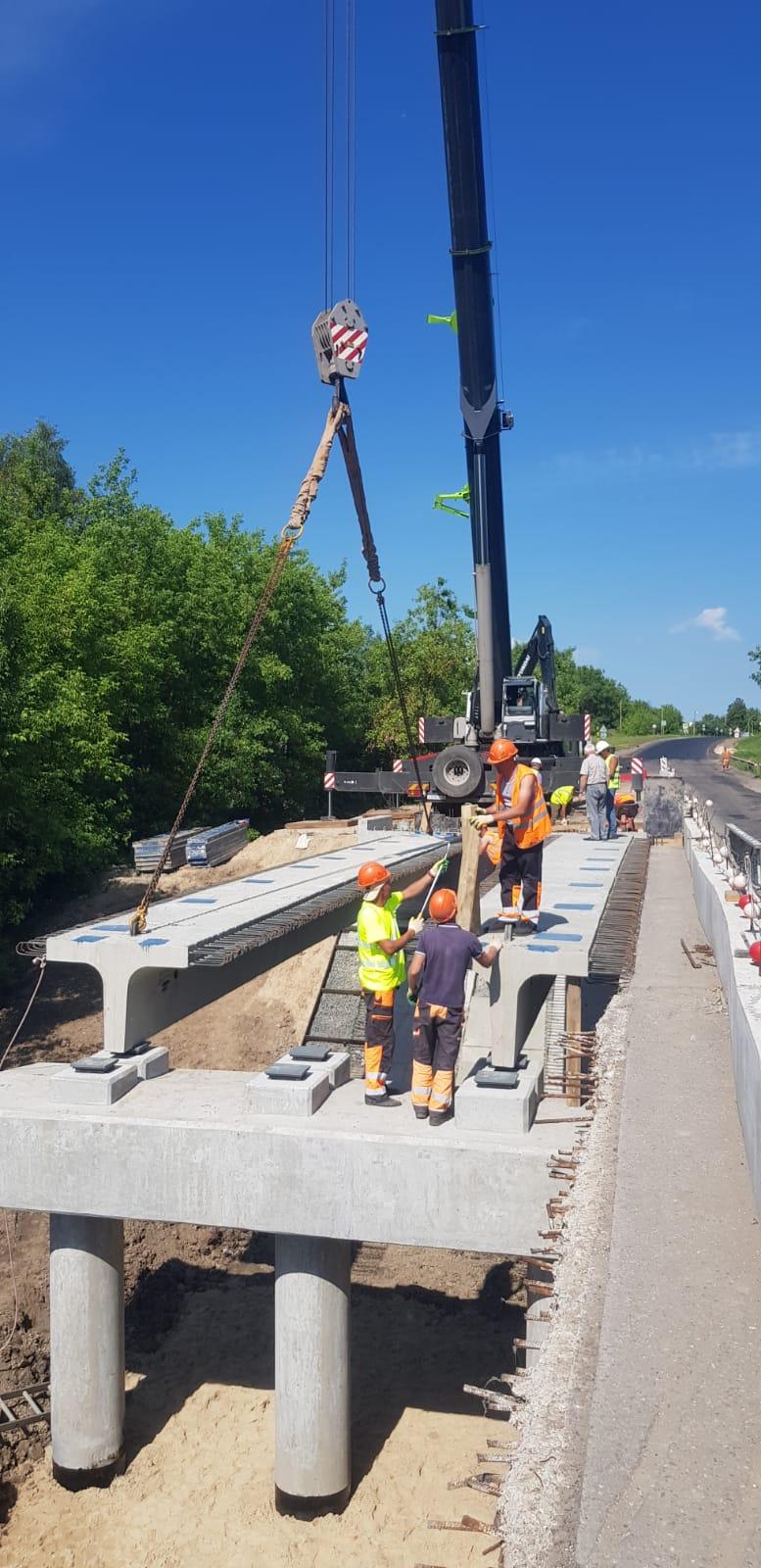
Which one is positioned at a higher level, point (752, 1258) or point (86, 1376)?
point (752, 1258)

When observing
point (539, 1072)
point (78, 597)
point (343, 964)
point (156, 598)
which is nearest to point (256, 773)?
point (156, 598)

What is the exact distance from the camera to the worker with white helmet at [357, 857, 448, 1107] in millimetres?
7758

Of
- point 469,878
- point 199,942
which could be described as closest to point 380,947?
point 469,878

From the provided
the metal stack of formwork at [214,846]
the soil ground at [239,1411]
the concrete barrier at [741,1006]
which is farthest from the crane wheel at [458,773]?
the metal stack of formwork at [214,846]

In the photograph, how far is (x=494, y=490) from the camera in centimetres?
1745

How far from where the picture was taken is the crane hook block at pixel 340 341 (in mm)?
9281

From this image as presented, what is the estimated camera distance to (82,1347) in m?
9.20

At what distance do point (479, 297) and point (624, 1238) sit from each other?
14.2 m

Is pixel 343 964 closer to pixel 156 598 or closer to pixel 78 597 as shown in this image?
pixel 78 597

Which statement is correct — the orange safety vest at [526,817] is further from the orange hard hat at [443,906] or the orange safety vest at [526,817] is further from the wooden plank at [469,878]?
the orange hard hat at [443,906]

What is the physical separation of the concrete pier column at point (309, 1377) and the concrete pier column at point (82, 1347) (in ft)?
5.20

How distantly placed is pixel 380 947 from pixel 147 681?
2252 cm

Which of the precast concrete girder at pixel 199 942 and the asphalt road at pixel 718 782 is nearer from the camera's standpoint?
the precast concrete girder at pixel 199 942

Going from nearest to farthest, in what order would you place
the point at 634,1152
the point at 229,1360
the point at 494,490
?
the point at 634,1152 < the point at 229,1360 < the point at 494,490
